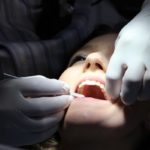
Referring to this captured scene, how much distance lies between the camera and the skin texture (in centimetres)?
105

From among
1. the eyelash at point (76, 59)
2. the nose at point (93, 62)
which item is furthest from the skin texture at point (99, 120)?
the eyelash at point (76, 59)

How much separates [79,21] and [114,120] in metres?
0.48

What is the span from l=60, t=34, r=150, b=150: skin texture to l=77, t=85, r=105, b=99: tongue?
18 mm

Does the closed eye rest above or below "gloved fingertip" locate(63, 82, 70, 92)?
below

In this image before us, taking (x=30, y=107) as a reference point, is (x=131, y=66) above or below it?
above

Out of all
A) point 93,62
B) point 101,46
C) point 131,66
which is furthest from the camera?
point 101,46

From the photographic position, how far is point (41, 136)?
3.60ft

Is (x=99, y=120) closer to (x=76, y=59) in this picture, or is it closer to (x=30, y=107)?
(x=30, y=107)

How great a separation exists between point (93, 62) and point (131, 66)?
146 mm

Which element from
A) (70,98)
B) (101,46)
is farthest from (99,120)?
(101,46)

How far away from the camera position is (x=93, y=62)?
3.71 ft

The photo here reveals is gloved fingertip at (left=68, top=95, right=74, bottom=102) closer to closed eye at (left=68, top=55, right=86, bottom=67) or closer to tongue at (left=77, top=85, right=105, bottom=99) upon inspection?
tongue at (left=77, top=85, right=105, bottom=99)

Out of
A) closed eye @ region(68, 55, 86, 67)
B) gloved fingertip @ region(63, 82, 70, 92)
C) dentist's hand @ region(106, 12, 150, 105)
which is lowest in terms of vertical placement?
closed eye @ region(68, 55, 86, 67)

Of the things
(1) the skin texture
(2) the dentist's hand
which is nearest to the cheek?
(1) the skin texture
